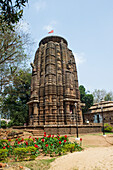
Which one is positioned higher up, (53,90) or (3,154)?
(53,90)

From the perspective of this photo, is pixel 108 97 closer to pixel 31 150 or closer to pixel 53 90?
pixel 53 90

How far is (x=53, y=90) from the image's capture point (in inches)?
791

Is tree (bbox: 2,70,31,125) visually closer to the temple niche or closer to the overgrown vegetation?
the temple niche

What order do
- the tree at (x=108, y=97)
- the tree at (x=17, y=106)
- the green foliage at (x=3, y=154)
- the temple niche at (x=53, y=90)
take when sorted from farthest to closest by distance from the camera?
the tree at (x=108, y=97)
the tree at (x=17, y=106)
the temple niche at (x=53, y=90)
the green foliage at (x=3, y=154)

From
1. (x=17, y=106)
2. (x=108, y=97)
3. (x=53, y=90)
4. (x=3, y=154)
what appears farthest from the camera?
(x=108, y=97)

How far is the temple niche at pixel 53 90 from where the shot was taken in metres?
19.4

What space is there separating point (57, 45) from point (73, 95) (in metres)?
9.90

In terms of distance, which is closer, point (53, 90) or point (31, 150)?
point (31, 150)

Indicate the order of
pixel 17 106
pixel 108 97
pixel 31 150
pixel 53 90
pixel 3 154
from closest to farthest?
pixel 3 154 < pixel 31 150 < pixel 53 90 < pixel 17 106 < pixel 108 97

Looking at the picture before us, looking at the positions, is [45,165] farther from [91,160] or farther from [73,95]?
[73,95]

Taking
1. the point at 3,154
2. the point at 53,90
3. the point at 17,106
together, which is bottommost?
the point at 3,154

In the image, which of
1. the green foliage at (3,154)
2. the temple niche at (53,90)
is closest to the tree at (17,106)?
the temple niche at (53,90)

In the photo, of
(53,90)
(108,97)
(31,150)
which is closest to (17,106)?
(53,90)

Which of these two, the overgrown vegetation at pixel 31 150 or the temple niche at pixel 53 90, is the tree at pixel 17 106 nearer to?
the temple niche at pixel 53 90
